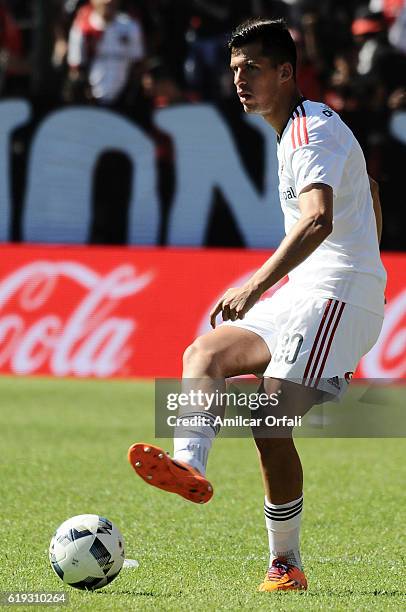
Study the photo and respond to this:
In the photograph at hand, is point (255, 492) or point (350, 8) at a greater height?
point (350, 8)

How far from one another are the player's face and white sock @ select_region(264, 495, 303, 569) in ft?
5.53

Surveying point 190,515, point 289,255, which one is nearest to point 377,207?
point 289,255

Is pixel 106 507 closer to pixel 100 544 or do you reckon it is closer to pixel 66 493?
pixel 66 493

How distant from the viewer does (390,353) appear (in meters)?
12.1

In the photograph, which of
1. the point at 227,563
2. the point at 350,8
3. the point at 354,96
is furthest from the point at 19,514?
the point at 350,8

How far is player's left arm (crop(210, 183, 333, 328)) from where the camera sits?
4.91 meters

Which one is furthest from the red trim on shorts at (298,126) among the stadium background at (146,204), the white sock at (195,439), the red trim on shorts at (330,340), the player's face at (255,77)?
the stadium background at (146,204)

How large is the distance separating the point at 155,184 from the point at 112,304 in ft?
5.27

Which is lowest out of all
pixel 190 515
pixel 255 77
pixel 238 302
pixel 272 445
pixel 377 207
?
pixel 190 515

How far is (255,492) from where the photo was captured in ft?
26.7

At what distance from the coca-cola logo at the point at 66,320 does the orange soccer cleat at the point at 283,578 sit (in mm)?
7184

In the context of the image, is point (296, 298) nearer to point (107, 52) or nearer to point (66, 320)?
point (66, 320)

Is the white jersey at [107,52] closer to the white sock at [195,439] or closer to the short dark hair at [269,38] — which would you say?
the short dark hair at [269,38]

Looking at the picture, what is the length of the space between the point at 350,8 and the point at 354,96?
7.65 feet
